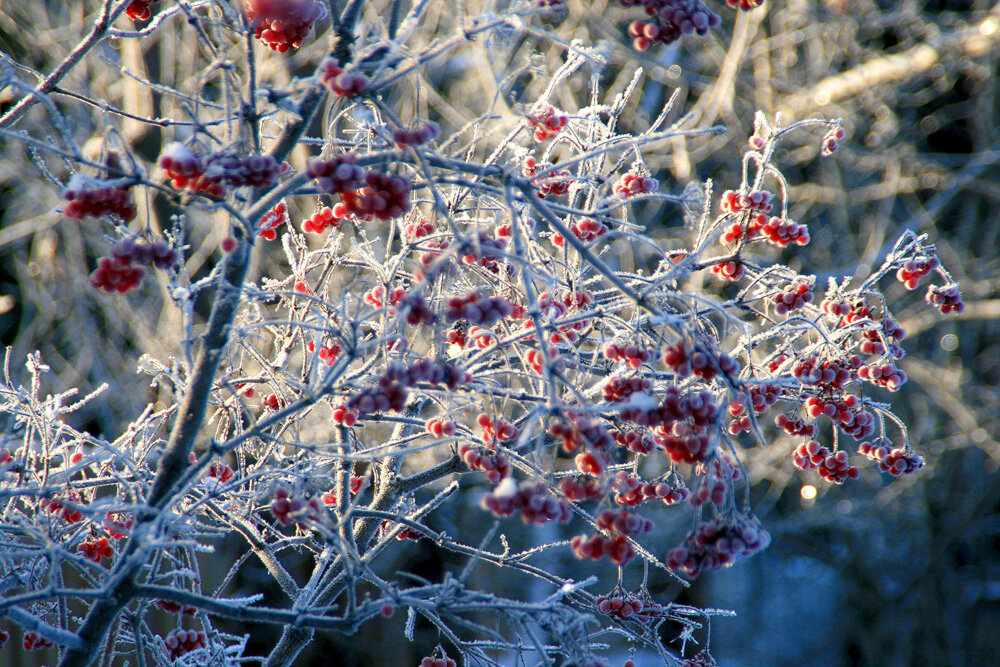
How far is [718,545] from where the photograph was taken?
163cm

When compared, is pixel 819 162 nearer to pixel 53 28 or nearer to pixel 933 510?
pixel 933 510

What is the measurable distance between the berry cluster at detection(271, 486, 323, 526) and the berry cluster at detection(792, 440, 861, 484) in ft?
5.38

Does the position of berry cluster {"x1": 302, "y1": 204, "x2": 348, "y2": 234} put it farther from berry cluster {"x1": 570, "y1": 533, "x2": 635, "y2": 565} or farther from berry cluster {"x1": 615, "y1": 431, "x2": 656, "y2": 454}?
berry cluster {"x1": 570, "y1": 533, "x2": 635, "y2": 565}

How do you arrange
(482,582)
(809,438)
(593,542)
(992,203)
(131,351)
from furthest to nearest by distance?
(992,203), (131,351), (482,582), (809,438), (593,542)

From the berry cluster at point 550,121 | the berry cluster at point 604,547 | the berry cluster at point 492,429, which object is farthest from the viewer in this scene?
the berry cluster at point 550,121

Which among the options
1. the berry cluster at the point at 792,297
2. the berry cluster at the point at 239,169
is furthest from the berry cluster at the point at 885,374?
the berry cluster at the point at 239,169

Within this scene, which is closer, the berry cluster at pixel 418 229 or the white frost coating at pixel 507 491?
the white frost coating at pixel 507 491

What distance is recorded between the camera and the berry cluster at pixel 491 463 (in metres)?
2.01

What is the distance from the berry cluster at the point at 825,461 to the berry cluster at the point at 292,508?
1.64 meters

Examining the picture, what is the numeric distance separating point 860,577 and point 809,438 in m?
6.21

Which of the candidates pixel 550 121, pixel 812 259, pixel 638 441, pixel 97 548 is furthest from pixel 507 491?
pixel 812 259

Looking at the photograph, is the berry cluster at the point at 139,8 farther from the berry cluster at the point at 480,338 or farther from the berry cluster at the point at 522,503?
the berry cluster at the point at 522,503

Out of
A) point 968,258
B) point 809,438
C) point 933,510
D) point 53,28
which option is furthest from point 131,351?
point 968,258

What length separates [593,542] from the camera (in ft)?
5.40
